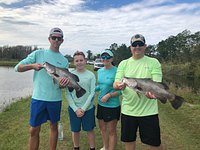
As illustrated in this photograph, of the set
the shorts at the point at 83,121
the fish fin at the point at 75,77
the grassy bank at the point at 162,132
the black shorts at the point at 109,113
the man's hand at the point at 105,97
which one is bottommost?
the grassy bank at the point at 162,132

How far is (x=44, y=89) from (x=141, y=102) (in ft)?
5.82

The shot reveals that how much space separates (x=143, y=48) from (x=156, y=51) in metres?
95.5

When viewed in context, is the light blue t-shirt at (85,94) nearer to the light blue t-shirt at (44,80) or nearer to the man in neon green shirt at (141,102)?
the light blue t-shirt at (44,80)

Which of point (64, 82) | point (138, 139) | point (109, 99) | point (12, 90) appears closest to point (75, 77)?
point (64, 82)

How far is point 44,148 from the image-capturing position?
6309mm

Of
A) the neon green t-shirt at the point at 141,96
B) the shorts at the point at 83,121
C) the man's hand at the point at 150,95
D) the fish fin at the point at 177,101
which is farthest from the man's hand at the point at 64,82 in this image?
the fish fin at the point at 177,101

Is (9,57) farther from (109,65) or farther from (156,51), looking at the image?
(109,65)

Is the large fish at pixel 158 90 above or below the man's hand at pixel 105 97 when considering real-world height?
above

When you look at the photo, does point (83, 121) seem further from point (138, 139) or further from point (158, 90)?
point (138, 139)

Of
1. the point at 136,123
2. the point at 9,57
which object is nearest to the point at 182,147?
the point at 136,123

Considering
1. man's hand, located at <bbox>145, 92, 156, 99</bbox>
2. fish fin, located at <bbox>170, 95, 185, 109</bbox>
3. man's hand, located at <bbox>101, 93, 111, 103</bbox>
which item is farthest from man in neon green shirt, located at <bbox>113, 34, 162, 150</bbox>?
man's hand, located at <bbox>101, 93, 111, 103</bbox>

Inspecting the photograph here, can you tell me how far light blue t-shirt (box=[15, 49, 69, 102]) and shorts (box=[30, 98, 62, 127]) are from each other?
91 millimetres

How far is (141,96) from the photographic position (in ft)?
14.6

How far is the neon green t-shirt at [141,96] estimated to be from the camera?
4438mm
